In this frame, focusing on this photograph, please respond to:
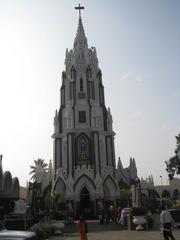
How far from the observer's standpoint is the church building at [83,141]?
156 ft

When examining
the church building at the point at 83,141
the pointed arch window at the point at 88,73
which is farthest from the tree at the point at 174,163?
the pointed arch window at the point at 88,73

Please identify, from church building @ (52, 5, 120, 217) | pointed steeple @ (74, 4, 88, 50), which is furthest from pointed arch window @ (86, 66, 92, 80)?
pointed steeple @ (74, 4, 88, 50)

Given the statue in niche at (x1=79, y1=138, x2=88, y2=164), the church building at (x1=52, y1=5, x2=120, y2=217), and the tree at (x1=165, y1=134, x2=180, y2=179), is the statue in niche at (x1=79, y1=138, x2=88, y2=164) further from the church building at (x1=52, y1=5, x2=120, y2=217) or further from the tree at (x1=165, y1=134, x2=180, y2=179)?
the tree at (x1=165, y1=134, x2=180, y2=179)

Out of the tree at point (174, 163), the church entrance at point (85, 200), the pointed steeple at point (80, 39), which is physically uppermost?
the pointed steeple at point (80, 39)

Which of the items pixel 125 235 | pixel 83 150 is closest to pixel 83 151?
pixel 83 150

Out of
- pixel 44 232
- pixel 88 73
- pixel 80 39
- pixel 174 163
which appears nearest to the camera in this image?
pixel 44 232

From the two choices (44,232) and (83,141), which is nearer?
(44,232)

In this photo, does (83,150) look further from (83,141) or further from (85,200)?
(85,200)

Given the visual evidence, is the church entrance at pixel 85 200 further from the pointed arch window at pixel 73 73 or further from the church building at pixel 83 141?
the pointed arch window at pixel 73 73

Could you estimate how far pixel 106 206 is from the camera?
4862 centimetres

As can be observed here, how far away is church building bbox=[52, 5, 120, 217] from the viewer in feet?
156

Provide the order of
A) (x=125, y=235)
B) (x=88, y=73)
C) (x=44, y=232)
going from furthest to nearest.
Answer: (x=88, y=73) → (x=125, y=235) → (x=44, y=232)

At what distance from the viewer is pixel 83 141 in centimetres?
5178

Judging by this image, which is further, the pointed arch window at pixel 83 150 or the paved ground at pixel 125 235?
the pointed arch window at pixel 83 150
